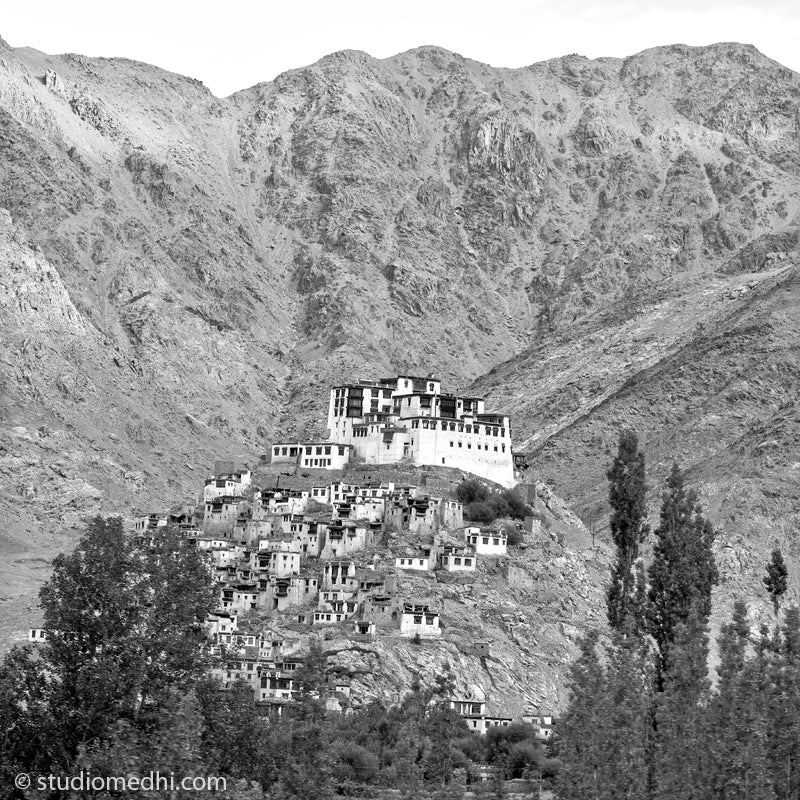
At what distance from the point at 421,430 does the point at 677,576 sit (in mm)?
46888

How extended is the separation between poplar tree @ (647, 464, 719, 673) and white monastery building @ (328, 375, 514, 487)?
4374 centimetres

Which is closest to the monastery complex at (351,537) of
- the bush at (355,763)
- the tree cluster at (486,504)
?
the tree cluster at (486,504)

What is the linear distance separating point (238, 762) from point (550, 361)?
484 feet

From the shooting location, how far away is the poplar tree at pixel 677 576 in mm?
65312

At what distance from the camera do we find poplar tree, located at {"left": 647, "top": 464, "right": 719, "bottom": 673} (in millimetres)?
65312

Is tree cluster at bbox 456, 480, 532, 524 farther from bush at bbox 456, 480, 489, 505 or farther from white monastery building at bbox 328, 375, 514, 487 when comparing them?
white monastery building at bbox 328, 375, 514, 487

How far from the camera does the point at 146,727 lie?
149 feet

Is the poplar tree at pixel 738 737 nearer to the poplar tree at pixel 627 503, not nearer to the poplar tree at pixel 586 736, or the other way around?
the poplar tree at pixel 586 736

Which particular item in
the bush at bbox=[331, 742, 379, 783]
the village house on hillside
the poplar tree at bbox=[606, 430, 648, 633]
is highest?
the village house on hillside

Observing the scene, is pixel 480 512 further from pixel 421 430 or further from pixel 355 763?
pixel 355 763

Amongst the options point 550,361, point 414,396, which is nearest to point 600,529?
point 414,396

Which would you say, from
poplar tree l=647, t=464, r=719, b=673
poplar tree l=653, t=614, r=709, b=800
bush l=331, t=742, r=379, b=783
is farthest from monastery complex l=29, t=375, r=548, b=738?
poplar tree l=653, t=614, r=709, b=800

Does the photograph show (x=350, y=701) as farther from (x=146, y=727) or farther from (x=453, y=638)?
(x=146, y=727)

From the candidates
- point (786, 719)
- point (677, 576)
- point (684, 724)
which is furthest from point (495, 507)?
point (786, 719)
